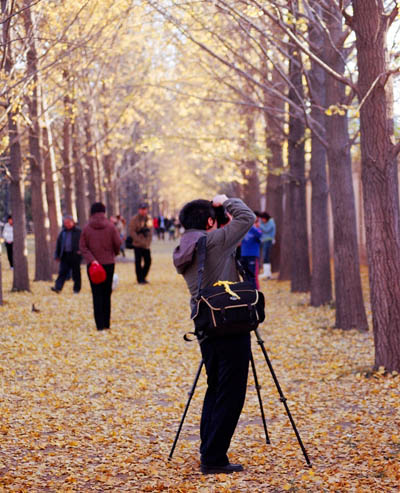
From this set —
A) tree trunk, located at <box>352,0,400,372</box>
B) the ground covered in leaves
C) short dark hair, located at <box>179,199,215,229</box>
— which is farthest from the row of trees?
short dark hair, located at <box>179,199,215,229</box>

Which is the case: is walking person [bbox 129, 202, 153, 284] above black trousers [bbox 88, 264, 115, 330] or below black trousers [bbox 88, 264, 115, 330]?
above

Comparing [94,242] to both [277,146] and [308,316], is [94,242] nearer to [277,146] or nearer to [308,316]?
[308,316]

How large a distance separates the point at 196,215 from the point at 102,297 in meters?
7.23

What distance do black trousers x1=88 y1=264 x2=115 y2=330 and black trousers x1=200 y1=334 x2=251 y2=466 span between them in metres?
7.23

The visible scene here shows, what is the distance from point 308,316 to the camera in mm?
13977

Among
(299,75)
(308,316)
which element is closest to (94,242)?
(308,316)

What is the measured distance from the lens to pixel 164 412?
7.34m

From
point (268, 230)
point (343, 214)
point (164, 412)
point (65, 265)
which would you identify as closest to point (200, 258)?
point (164, 412)

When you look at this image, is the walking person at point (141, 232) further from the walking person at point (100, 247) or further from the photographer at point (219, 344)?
the photographer at point (219, 344)

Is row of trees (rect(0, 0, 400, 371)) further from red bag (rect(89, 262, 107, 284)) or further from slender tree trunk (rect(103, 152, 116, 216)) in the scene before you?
red bag (rect(89, 262, 107, 284))

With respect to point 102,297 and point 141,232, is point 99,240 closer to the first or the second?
point 102,297

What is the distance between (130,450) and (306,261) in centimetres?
1182

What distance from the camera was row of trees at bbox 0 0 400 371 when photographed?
8133 millimetres

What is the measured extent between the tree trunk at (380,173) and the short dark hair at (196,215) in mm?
3200
